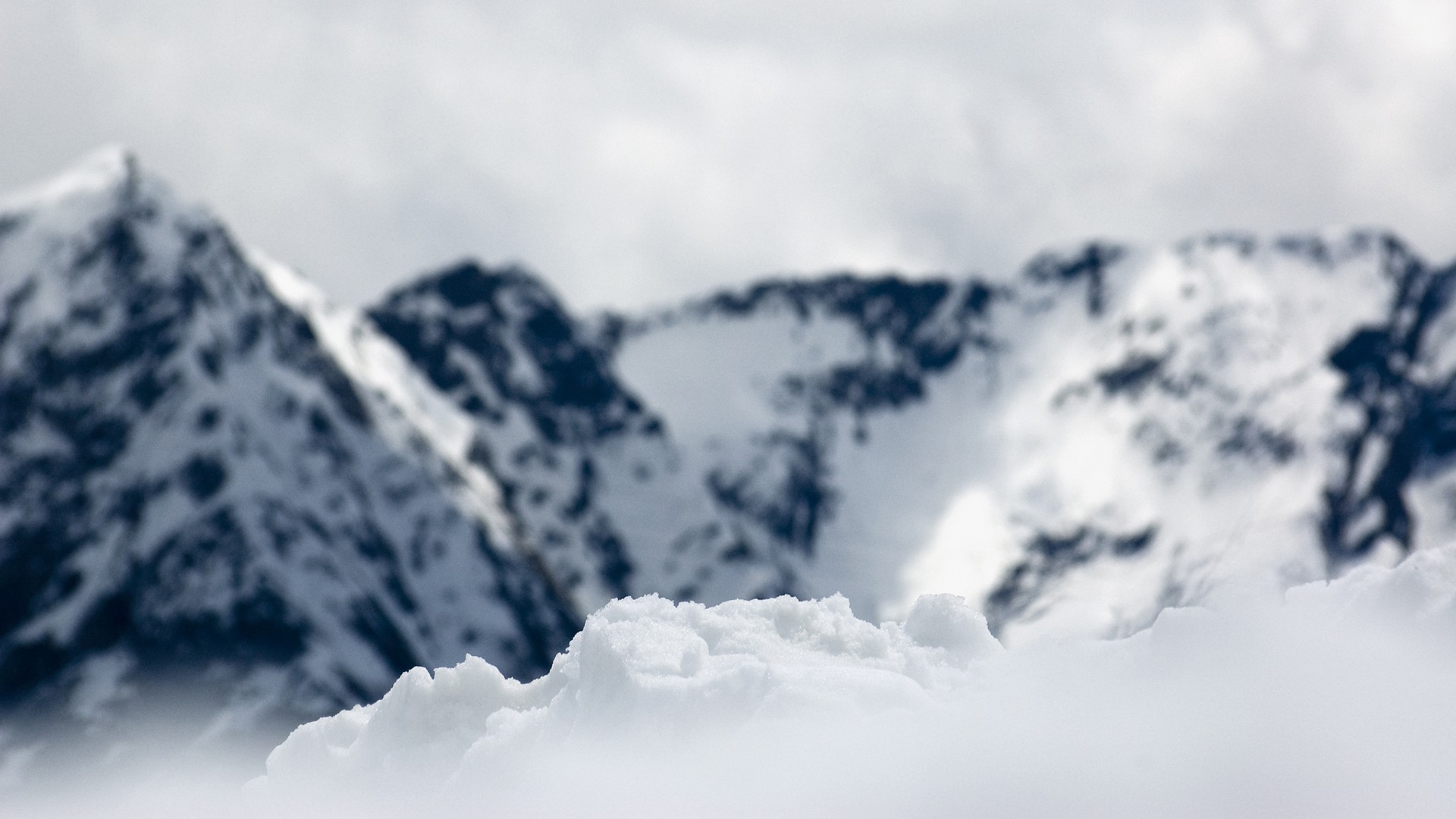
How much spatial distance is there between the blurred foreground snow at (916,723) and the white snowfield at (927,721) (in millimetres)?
45

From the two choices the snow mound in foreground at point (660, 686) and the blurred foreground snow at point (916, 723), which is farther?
the snow mound in foreground at point (660, 686)

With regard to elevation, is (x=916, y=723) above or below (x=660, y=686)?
below

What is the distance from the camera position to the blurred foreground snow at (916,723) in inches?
995

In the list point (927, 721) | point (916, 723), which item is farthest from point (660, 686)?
point (927, 721)

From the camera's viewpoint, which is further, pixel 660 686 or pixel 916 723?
pixel 660 686

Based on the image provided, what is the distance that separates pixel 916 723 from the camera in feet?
94.6

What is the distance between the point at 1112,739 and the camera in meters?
26.4

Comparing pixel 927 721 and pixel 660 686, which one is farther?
pixel 660 686

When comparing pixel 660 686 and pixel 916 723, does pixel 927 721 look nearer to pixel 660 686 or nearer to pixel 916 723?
pixel 916 723

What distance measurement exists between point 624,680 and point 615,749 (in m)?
1.88

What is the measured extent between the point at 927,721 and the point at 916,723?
177 mm

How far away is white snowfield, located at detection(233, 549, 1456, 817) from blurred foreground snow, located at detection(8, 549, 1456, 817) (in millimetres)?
45

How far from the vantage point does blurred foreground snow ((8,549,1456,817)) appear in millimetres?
25281

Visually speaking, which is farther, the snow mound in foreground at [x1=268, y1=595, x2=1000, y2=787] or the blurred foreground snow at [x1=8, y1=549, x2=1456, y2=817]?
the snow mound in foreground at [x1=268, y1=595, x2=1000, y2=787]
